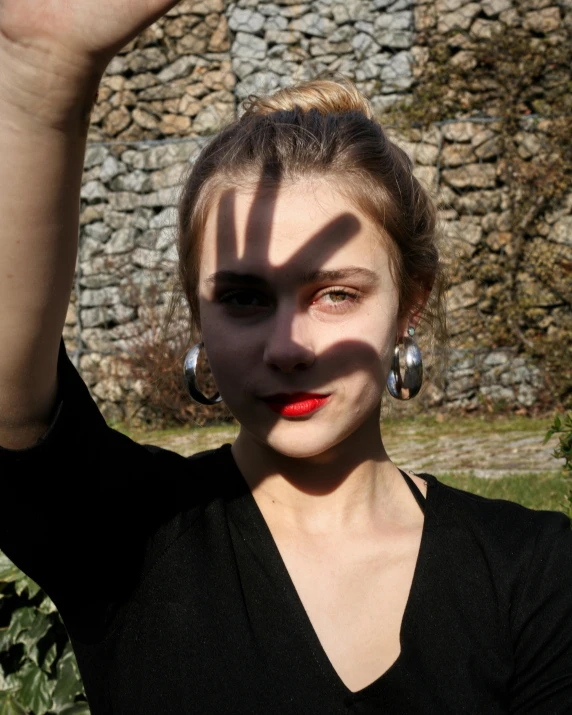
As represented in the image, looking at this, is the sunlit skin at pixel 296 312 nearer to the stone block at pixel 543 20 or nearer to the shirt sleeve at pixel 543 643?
the shirt sleeve at pixel 543 643

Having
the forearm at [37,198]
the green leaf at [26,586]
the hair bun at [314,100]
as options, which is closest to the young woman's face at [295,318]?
the hair bun at [314,100]

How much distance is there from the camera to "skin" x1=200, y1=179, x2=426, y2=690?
1.44m

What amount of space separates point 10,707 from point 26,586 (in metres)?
0.30

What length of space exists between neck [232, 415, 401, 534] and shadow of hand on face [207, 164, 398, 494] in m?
0.03

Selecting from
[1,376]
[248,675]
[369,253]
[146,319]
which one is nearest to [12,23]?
[1,376]

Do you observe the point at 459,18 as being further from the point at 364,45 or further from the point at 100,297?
the point at 100,297

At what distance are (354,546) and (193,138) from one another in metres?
8.23

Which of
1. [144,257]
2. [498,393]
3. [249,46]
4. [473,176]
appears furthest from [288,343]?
[249,46]

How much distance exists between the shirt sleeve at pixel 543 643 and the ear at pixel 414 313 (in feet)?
1.64

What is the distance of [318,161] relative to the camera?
1591 millimetres

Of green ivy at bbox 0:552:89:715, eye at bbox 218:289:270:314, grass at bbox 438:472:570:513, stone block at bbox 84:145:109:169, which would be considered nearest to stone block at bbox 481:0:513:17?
stone block at bbox 84:145:109:169

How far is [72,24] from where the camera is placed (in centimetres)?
75

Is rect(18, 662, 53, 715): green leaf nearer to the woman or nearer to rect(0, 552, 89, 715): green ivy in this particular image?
rect(0, 552, 89, 715): green ivy

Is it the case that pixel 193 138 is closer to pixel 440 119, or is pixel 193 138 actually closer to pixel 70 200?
pixel 440 119
